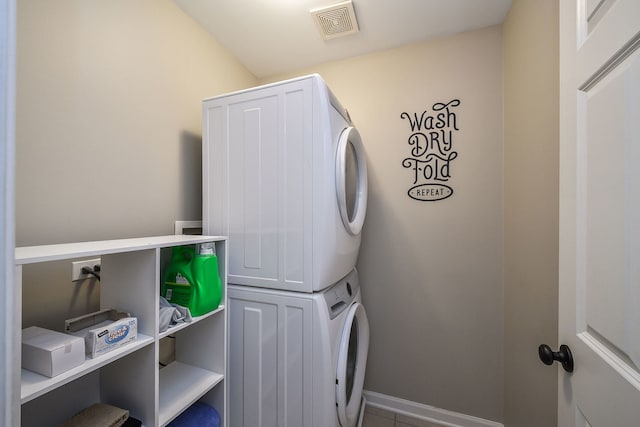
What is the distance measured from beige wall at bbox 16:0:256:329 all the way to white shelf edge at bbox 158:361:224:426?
50 cm

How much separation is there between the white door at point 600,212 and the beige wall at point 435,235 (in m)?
0.98

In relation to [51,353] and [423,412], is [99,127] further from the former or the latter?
[423,412]

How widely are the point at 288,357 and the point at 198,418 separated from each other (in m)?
0.50

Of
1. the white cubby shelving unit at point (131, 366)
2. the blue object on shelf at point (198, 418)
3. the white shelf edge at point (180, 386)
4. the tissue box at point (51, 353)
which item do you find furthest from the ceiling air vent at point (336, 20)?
the blue object on shelf at point (198, 418)

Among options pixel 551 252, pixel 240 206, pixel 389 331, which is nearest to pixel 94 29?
pixel 240 206

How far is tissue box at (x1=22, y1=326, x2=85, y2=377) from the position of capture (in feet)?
2.27

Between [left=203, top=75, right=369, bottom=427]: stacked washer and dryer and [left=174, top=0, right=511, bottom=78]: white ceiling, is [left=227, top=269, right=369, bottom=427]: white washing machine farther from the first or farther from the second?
[left=174, top=0, right=511, bottom=78]: white ceiling

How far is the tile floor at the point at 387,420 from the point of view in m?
1.79

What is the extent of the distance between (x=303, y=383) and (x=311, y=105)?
4.21 ft

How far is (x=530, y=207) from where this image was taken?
1272 millimetres

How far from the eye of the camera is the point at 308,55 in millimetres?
2012

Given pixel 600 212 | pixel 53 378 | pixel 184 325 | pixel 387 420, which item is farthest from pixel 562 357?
pixel 387 420

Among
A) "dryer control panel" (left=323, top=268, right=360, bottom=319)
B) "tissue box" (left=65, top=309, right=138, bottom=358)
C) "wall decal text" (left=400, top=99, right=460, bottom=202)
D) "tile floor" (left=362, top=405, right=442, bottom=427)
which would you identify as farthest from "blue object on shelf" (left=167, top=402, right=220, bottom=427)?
"wall decal text" (left=400, top=99, right=460, bottom=202)

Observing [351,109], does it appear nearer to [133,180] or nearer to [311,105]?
[311,105]
